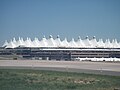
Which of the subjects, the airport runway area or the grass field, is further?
the airport runway area

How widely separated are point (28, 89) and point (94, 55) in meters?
140

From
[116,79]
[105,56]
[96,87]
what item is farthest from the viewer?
[105,56]

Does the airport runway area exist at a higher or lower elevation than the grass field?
higher

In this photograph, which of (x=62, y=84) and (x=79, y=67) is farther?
(x=79, y=67)

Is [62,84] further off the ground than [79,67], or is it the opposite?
[79,67]

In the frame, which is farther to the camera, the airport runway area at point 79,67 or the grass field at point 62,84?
the airport runway area at point 79,67

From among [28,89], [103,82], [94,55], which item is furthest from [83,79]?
[94,55]

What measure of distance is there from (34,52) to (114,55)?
46577mm

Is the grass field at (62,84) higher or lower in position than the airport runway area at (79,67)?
lower

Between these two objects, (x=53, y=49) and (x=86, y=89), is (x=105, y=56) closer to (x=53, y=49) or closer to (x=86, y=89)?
(x=53, y=49)

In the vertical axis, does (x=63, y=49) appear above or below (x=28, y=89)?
above

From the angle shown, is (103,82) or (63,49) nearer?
(103,82)

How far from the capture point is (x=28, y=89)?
45688 millimetres

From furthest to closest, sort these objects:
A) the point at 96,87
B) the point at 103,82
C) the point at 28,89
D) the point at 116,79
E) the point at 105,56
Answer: the point at 105,56 → the point at 116,79 → the point at 103,82 → the point at 96,87 → the point at 28,89
